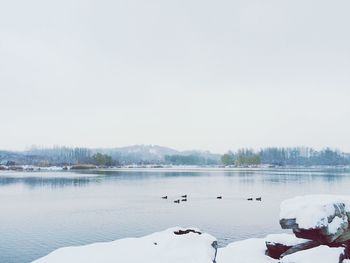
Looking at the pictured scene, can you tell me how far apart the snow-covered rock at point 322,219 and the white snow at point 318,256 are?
29.6 inches

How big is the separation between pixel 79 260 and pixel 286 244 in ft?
36.2

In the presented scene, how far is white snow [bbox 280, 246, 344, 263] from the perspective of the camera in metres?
15.9

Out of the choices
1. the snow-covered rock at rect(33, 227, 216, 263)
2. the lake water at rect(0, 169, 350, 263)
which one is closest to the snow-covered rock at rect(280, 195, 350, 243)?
the snow-covered rock at rect(33, 227, 216, 263)

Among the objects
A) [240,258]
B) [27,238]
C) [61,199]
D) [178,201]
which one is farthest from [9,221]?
[240,258]

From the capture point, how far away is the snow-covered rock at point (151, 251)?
1370 centimetres

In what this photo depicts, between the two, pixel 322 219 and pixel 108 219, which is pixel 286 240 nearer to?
pixel 322 219

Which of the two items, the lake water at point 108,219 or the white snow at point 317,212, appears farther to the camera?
the lake water at point 108,219

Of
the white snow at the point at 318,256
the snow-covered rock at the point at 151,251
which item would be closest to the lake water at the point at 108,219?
the snow-covered rock at the point at 151,251

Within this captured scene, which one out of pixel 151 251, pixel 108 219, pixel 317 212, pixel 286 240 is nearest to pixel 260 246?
pixel 286 240

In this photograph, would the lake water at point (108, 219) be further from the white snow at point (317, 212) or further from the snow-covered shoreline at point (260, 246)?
the white snow at point (317, 212)

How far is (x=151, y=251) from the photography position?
14531 mm

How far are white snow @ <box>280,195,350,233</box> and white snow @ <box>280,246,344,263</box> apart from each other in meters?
0.94

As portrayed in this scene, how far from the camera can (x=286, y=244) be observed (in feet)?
63.9

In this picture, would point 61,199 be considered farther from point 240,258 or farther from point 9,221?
point 240,258
